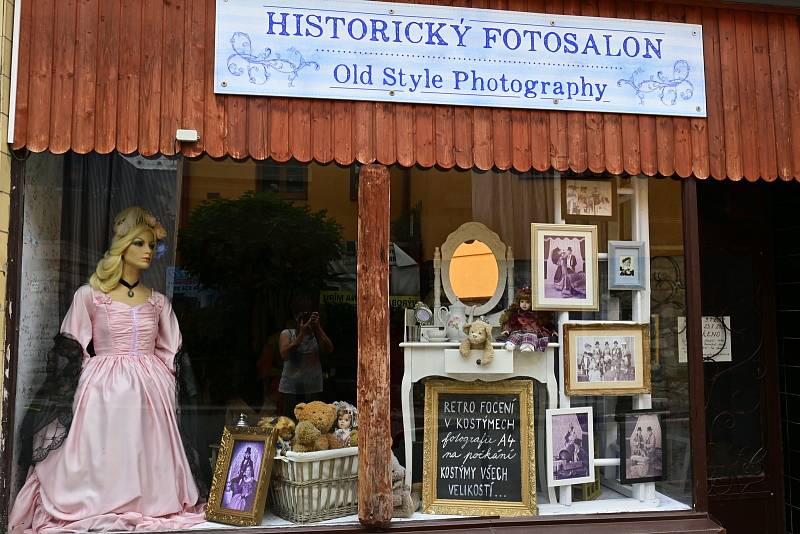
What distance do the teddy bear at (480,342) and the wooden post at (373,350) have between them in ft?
1.75

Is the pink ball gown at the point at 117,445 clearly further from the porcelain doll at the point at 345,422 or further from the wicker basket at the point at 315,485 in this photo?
the porcelain doll at the point at 345,422

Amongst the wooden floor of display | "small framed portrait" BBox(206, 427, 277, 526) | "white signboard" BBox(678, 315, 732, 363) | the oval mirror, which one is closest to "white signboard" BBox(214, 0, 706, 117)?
the oval mirror

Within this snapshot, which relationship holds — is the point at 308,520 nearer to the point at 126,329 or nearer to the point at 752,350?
the point at 126,329

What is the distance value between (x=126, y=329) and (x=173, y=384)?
0.42 meters

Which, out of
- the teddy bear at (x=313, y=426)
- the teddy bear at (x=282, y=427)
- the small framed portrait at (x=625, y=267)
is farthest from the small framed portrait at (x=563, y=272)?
the teddy bear at (x=282, y=427)

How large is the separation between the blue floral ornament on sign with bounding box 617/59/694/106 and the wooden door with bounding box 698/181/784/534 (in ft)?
4.68


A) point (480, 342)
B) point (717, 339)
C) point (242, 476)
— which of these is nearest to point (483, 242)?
point (480, 342)

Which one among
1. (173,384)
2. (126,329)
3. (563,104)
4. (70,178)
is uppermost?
(563,104)

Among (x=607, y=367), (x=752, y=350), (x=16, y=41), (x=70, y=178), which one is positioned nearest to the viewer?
(x=16, y=41)

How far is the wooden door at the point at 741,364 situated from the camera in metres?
5.28

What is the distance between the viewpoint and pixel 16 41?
12.3 ft

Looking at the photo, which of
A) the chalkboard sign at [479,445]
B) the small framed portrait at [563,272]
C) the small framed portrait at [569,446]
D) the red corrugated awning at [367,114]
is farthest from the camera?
the small framed portrait at [563,272]

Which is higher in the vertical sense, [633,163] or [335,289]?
[633,163]

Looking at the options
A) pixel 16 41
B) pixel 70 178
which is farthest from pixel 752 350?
pixel 16 41
